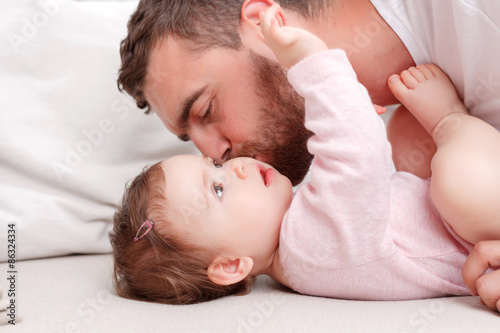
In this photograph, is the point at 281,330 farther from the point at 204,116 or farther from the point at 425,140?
the point at 425,140

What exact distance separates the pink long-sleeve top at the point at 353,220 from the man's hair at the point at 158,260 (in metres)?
0.19

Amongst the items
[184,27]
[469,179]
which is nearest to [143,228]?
[184,27]

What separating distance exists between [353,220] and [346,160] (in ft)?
0.41

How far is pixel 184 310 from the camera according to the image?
113 cm

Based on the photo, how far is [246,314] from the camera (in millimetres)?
1064

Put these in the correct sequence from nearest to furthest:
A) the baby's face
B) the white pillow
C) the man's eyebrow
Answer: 1. the baby's face
2. the man's eyebrow
3. the white pillow

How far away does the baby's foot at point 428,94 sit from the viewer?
138 cm

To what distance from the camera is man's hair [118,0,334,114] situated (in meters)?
1.51

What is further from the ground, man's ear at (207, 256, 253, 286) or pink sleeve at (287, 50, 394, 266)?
pink sleeve at (287, 50, 394, 266)

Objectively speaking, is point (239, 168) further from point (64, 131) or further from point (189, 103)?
point (64, 131)

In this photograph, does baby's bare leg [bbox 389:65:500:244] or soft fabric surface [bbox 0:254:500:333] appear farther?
baby's bare leg [bbox 389:65:500:244]

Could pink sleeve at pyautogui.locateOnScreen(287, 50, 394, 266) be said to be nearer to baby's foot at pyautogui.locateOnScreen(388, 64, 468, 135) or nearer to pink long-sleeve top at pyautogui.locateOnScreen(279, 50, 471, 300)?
pink long-sleeve top at pyautogui.locateOnScreen(279, 50, 471, 300)

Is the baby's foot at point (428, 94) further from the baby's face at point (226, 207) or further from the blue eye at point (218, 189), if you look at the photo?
the blue eye at point (218, 189)

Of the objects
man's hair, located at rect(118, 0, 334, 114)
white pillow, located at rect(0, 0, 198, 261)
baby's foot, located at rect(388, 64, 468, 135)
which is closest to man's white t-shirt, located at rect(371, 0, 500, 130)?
baby's foot, located at rect(388, 64, 468, 135)
